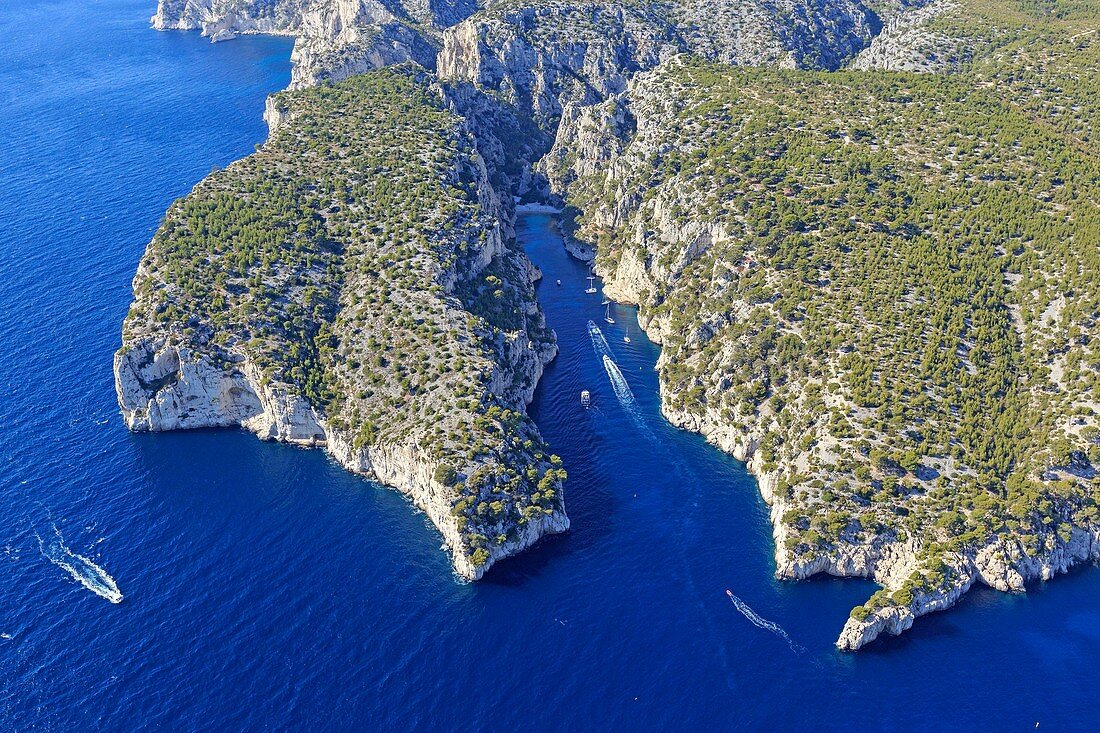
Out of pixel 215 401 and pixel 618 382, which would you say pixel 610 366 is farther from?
pixel 215 401

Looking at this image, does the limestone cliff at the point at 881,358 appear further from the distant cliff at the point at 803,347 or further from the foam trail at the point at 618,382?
the foam trail at the point at 618,382

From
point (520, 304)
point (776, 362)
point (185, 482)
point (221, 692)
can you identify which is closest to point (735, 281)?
point (776, 362)

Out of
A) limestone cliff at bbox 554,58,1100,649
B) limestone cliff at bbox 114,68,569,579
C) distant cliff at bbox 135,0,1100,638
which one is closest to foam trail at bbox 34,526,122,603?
limestone cliff at bbox 114,68,569,579

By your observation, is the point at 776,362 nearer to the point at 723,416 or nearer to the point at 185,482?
the point at 723,416

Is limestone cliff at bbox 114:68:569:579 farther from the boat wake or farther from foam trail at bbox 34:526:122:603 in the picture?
foam trail at bbox 34:526:122:603

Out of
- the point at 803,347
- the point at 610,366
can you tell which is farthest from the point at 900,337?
the point at 610,366

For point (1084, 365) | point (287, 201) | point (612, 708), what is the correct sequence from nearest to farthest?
1. point (612, 708)
2. point (1084, 365)
3. point (287, 201)
